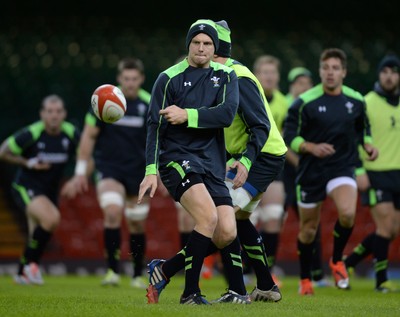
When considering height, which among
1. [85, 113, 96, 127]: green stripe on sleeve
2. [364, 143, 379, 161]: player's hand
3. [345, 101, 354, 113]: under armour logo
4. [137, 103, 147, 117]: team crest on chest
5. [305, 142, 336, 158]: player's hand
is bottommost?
[364, 143, 379, 161]: player's hand

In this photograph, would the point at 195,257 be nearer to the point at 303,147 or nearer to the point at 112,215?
the point at 303,147

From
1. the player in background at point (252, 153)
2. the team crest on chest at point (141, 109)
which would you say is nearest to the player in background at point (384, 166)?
the team crest on chest at point (141, 109)

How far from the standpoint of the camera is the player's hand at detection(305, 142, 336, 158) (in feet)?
31.6

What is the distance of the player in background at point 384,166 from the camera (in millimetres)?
10727

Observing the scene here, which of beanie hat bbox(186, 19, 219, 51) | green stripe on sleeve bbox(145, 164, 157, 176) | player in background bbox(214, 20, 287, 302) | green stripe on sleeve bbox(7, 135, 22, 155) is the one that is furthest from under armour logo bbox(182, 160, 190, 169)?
green stripe on sleeve bbox(7, 135, 22, 155)

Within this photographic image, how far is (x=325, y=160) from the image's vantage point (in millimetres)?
9984

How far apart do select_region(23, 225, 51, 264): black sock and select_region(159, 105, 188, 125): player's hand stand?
19.2ft

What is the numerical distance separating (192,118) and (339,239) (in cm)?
381

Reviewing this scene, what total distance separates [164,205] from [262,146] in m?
10.2

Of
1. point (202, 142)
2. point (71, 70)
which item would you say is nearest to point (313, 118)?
point (202, 142)

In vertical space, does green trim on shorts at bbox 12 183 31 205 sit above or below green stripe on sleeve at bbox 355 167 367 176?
below

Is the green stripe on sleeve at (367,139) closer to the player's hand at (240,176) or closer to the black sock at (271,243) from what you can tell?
the black sock at (271,243)

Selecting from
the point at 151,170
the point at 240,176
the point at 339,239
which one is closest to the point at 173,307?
the point at 151,170

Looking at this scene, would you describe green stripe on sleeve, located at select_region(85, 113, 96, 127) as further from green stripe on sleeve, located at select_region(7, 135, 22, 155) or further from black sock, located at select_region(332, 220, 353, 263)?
black sock, located at select_region(332, 220, 353, 263)
